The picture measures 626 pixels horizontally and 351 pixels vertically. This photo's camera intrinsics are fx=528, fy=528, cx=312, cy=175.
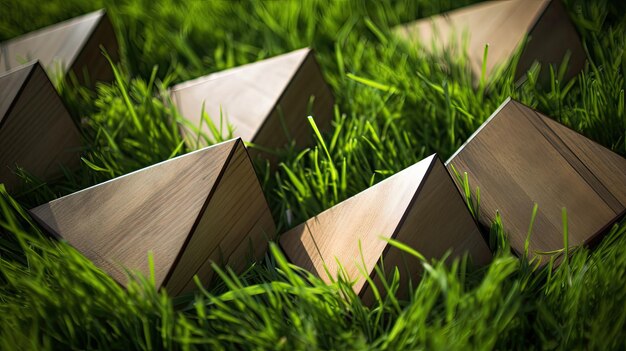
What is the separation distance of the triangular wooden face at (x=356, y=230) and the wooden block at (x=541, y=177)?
11 cm

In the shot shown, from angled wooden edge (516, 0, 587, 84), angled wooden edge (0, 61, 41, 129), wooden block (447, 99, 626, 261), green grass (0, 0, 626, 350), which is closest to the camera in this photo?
green grass (0, 0, 626, 350)

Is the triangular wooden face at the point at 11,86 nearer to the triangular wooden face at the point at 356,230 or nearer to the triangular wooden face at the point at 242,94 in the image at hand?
the triangular wooden face at the point at 242,94

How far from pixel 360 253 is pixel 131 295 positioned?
28 cm

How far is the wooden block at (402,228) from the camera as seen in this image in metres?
0.66

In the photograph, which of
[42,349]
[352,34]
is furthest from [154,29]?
[42,349]

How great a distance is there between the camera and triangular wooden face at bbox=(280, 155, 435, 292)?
0.66m

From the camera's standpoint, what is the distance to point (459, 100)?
3.06ft

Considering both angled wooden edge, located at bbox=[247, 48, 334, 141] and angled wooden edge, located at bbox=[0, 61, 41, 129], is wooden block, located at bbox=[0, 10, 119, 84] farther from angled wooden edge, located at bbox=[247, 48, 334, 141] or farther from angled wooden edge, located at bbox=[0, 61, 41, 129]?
angled wooden edge, located at bbox=[247, 48, 334, 141]

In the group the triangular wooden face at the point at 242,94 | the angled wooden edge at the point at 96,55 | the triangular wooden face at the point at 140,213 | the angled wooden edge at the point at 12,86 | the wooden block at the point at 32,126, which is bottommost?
the triangular wooden face at the point at 140,213

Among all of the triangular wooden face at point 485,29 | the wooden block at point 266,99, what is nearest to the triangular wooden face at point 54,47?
the wooden block at point 266,99

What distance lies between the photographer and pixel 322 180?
2.78 feet

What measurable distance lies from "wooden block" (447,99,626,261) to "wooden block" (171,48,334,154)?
302 millimetres

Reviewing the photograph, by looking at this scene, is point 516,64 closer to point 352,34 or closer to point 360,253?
point 352,34

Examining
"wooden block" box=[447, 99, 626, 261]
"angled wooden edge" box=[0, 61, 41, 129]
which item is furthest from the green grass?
"angled wooden edge" box=[0, 61, 41, 129]
